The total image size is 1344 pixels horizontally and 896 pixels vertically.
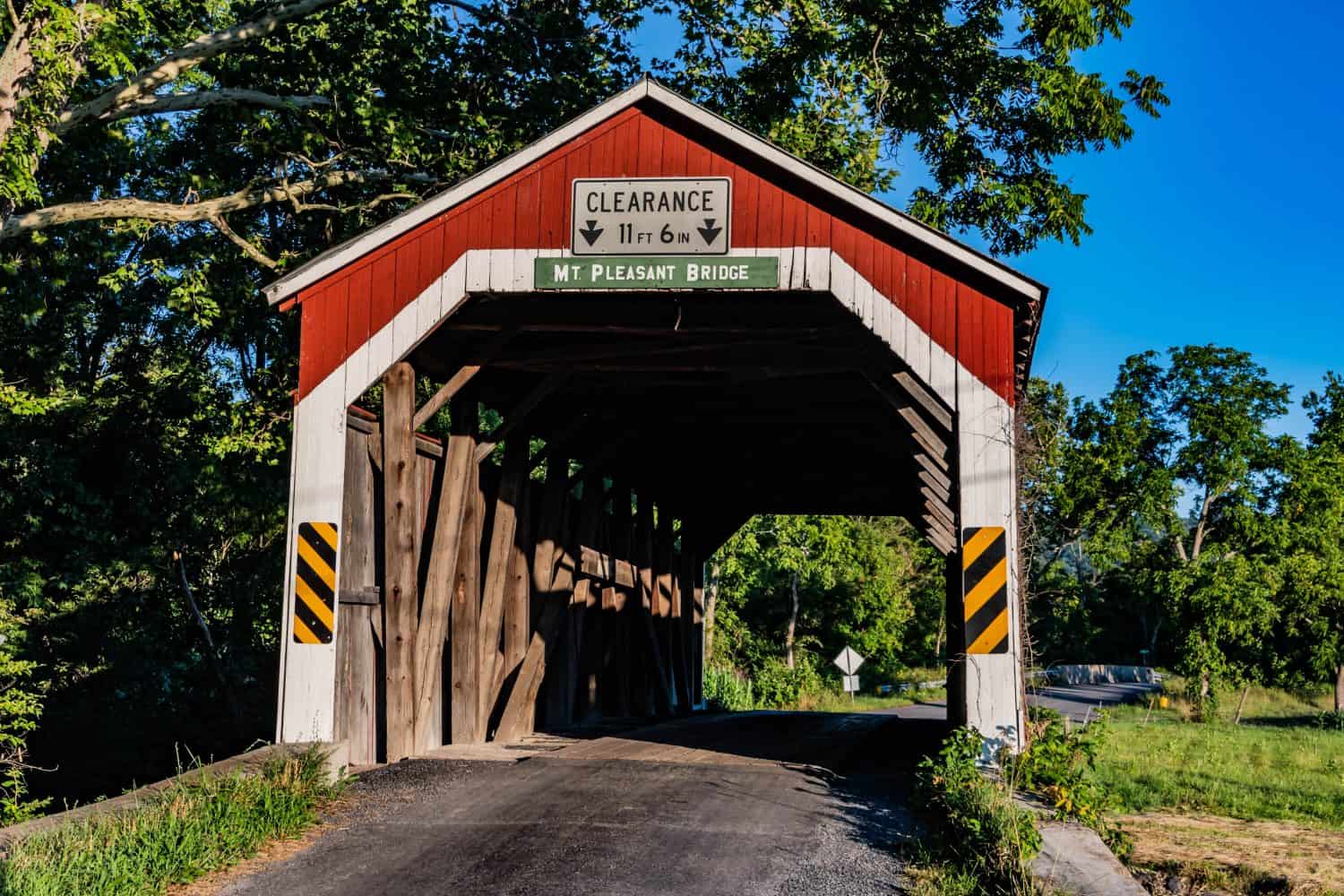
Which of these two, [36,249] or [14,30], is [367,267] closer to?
[14,30]

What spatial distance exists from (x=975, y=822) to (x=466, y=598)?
6.08 meters

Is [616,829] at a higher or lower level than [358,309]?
lower

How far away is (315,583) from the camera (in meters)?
9.22

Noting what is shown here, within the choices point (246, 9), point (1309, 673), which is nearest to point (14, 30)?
point (246, 9)

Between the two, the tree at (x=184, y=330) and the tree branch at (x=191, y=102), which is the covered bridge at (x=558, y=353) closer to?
the tree at (x=184, y=330)

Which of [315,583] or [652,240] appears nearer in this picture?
[315,583]

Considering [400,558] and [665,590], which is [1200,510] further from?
[400,558]

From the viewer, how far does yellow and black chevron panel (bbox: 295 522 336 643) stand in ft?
29.9

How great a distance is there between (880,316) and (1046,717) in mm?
3176

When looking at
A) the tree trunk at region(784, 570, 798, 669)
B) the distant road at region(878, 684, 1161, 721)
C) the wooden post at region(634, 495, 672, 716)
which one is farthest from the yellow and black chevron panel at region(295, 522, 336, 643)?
the tree trunk at region(784, 570, 798, 669)

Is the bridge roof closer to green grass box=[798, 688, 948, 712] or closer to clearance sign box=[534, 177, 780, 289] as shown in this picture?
clearance sign box=[534, 177, 780, 289]

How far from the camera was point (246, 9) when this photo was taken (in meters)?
16.5

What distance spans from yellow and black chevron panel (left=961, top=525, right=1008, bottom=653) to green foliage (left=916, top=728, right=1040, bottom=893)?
73 cm

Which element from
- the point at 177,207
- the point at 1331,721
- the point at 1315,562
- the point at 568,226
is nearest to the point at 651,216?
the point at 568,226
